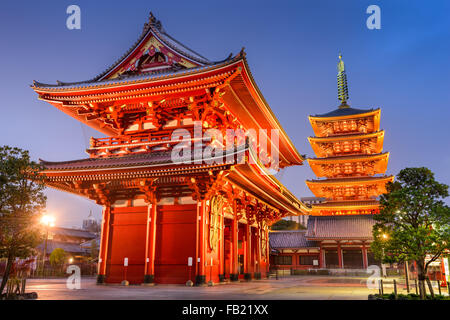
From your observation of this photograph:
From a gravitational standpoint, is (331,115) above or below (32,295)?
above

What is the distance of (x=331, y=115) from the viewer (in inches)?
1977

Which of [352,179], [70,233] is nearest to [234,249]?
[352,179]

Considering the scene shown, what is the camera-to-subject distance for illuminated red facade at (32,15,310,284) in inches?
783

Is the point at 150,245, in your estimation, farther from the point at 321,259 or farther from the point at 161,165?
the point at 321,259

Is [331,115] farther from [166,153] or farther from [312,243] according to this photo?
[166,153]

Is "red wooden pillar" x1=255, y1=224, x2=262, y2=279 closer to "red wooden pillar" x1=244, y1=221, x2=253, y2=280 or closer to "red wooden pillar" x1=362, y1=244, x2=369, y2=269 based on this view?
"red wooden pillar" x1=244, y1=221, x2=253, y2=280

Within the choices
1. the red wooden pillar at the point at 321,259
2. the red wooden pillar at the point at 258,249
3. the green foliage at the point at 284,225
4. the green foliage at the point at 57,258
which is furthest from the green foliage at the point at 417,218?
the green foliage at the point at 284,225

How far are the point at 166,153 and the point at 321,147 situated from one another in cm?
3467

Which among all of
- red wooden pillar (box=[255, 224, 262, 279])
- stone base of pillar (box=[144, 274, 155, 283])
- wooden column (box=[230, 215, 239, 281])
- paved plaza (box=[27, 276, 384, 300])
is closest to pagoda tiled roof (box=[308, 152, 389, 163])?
red wooden pillar (box=[255, 224, 262, 279])

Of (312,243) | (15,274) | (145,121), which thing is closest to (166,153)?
(145,121)

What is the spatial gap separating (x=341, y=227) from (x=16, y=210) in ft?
136

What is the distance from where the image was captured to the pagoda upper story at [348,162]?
47688mm

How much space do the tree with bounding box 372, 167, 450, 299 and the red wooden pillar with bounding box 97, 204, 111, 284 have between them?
15.9 m

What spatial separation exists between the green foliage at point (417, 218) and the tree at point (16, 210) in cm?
1452
